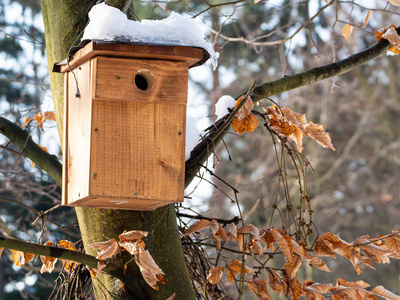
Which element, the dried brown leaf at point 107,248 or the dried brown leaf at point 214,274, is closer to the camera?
the dried brown leaf at point 107,248

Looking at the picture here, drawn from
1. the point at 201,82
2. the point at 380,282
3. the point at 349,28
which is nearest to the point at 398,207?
the point at 380,282

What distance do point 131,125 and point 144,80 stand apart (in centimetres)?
19

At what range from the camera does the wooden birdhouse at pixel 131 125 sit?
173cm

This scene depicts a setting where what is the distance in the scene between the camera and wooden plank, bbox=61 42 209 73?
1.72 meters

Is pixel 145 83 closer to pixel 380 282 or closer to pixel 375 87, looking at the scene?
pixel 375 87

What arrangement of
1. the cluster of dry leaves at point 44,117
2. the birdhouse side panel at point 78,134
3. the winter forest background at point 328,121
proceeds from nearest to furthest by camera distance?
the birdhouse side panel at point 78,134, the cluster of dry leaves at point 44,117, the winter forest background at point 328,121

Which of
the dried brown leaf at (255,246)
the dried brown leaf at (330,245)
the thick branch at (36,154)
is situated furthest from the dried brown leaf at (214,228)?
the thick branch at (36,154)

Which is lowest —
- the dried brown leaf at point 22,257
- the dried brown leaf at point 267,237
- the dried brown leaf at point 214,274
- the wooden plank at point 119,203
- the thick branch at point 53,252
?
the dried brown leaf at point 214,274

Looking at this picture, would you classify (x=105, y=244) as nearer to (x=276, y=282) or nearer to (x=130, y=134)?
(x=130, y=134)

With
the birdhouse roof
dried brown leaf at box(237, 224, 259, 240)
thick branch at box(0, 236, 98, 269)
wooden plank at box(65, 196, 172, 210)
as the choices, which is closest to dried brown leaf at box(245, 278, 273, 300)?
dried brown leaf at box(237, 224, 259, 240)

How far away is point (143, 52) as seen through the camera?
1740 mm

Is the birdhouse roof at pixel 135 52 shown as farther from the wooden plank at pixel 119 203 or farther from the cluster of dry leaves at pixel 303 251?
the cluster of dry leaves at pixel 303 251

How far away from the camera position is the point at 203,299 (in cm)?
214

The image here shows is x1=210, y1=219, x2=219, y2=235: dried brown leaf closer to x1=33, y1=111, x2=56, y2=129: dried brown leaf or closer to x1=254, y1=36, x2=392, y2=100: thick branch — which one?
x1=254, y1=36, x2=392, y2=100: thick branch
